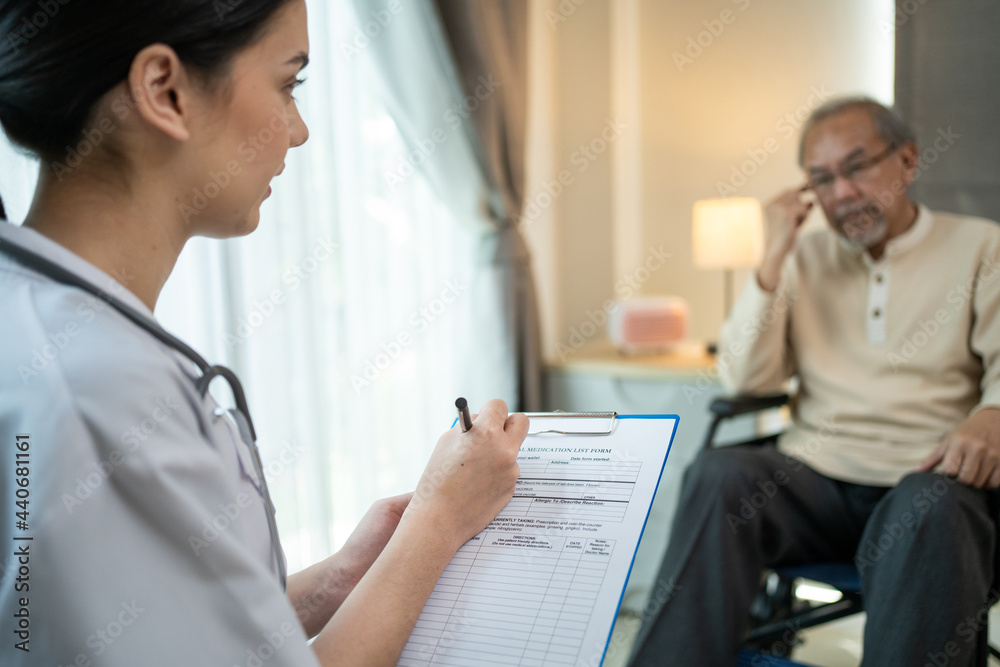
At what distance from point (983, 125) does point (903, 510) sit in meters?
1.22

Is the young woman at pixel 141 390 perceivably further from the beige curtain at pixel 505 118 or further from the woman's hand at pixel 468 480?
the beige curtain at pixel 505 118

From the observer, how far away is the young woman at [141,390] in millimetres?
523

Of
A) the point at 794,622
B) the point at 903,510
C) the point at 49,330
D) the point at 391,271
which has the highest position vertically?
the point at 49,330

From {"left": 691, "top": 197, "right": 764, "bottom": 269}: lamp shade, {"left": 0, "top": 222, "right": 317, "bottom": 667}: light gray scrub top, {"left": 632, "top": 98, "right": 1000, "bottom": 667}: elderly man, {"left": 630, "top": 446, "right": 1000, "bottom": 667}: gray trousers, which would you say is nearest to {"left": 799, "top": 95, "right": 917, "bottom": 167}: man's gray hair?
{"left": 632, "top": 98, "right": 1000, "bottom": 667}: elderly man

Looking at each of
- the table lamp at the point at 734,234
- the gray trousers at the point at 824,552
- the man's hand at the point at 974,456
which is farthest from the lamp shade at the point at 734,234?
the man's hand at the point at 974,456

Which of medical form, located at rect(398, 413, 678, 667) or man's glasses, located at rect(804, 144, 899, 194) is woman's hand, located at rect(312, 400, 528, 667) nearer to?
medical form, located at rect(398, 413, 678, 667)

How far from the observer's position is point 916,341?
5.28 feet

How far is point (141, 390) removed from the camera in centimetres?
54

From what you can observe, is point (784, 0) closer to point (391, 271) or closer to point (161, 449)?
point (391, 271)

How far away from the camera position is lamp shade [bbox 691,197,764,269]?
7.50 feet

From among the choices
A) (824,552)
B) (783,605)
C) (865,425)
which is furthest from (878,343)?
(783,605)

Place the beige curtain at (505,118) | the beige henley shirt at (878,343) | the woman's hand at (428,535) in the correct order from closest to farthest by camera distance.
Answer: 1. the woman's hand at (428,535)
2. the beige henley shirt at (878,343)
3. the beige curtain at (505,118)

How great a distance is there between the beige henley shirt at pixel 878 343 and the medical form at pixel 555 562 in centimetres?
100

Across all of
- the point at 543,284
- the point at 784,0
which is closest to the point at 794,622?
the point at 543,284
